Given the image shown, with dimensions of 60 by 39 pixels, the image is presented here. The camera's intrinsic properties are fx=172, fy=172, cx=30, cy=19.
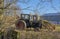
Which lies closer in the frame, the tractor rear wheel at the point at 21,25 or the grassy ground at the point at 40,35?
the grassy ground at the point at 40,35

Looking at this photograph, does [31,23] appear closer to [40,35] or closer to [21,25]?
[21,25]

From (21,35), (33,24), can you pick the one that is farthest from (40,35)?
(33,24)

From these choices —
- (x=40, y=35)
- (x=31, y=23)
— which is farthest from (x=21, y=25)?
(x=40, y=35)

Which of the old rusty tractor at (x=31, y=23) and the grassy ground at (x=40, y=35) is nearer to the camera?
the grassy ground at (x=40, y=35)

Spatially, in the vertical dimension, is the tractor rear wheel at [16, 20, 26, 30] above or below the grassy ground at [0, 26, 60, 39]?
above

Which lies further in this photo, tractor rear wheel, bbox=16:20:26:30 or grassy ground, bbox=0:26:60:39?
tractor rear wheel, bbox=16:20:26:30

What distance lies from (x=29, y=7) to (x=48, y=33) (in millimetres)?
1351

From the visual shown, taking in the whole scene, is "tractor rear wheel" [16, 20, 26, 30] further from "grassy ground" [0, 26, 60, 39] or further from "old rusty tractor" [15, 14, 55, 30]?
"grassy ground" [0, 26, 60, 39]

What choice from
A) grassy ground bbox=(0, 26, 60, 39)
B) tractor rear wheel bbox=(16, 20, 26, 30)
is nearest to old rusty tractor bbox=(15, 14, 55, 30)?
tractor rear wheel bbox=(16, 20, 26, 30)

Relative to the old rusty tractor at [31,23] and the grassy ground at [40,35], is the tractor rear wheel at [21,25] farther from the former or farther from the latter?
the grassy ground at [40,35]

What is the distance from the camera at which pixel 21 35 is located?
21.4 feet

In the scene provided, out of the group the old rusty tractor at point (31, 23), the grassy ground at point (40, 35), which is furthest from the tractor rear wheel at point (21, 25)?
the grassy ground at point (40, 35)

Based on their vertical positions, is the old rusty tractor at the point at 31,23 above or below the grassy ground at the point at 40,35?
above

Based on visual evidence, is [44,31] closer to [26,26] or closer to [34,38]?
[34,38]
